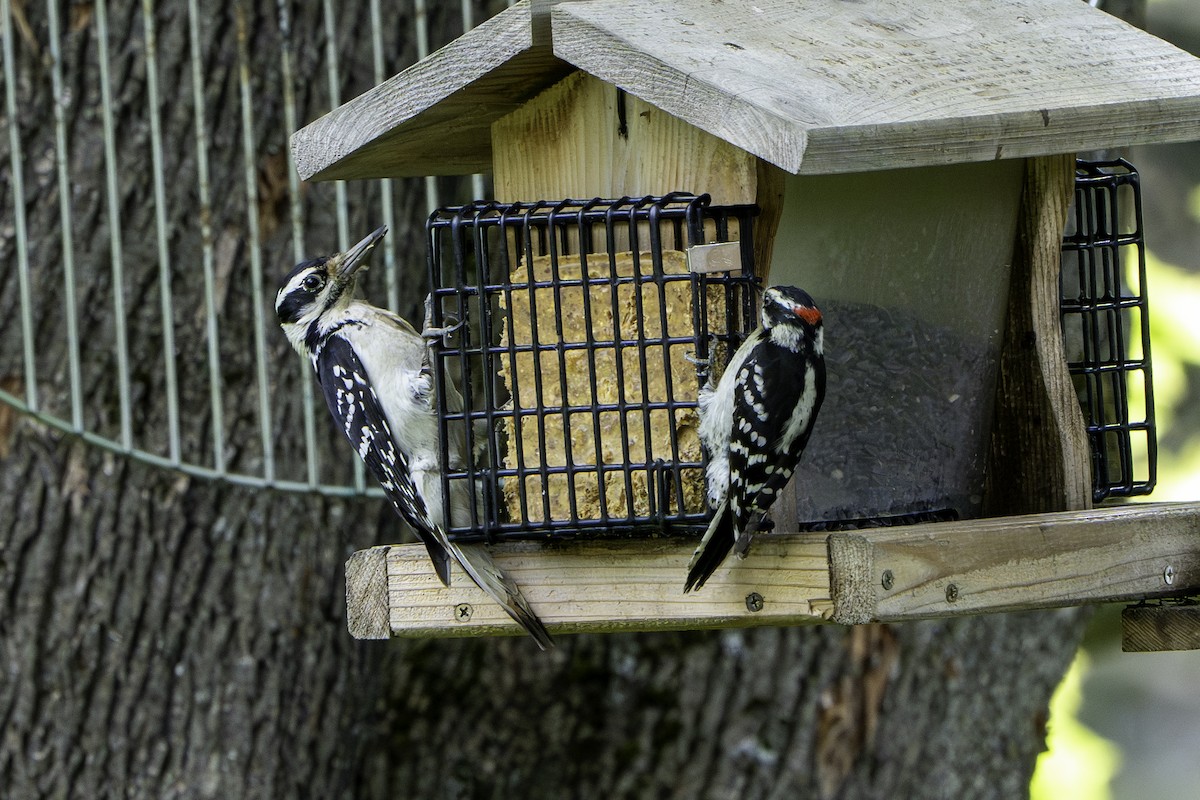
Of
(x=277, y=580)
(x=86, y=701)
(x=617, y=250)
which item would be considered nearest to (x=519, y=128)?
(x=617, y=250)

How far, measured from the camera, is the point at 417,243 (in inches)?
182

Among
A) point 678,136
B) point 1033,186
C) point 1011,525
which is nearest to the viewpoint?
point 1011,525

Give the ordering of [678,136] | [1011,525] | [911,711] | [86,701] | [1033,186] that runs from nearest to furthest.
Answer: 1. [1011,525]
2. [678,136]
3. [1033,186]
4. [86,701]
5. [911,711]

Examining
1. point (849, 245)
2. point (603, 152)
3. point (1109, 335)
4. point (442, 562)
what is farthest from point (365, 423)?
point (1109, 335)

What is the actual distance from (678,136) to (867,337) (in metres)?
0.58

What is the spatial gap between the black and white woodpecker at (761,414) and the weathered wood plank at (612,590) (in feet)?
0.24

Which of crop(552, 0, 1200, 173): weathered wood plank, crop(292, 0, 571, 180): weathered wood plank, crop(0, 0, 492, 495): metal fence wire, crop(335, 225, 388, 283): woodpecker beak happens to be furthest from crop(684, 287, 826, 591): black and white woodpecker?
crop(0, 0, 492, 495): metal fence wire

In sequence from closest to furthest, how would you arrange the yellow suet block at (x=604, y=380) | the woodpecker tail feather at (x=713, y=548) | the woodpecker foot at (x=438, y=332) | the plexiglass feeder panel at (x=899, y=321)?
the woodpecker tail feather at (x=713, y=548)
the yellow suet block at (x=604, y=380)
the plexiglass feeder panel at (x=899, y=321)
the woodpecker foot at (x=438, y=332)

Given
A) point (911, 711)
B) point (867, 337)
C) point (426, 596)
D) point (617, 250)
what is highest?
point (617, 250)

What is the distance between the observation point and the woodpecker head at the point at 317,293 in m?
3.78

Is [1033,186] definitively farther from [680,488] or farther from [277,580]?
[277,580]

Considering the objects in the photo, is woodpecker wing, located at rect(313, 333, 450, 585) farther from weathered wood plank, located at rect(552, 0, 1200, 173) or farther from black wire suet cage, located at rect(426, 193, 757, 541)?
weathered wood plank, located at rect(552, 0, 1200, 173)

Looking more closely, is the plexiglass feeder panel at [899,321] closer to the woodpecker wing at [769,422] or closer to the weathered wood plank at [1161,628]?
the woodpecker wing at [769,422]

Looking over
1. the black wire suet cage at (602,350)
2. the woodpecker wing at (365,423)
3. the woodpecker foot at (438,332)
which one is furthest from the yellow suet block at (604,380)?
→ the woodpecker wing at (365,423)
